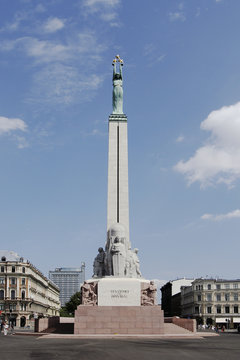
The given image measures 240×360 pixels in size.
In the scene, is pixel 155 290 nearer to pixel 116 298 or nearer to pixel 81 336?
pixel 116 298

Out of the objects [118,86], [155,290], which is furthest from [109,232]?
[118,86]

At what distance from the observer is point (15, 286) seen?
94312 mm

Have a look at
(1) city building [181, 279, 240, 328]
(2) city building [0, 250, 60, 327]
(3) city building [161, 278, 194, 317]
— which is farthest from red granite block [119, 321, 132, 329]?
(3) city building [161, 278, 194, 317]

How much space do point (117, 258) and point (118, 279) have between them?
2292mm

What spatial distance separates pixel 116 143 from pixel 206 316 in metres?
66.8

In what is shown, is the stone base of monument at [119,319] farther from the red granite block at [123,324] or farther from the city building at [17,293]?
the city building at [17,293]

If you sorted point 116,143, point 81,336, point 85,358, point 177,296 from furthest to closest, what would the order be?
point 177,296 → point 116,143 → point 81,336 → point 85,358

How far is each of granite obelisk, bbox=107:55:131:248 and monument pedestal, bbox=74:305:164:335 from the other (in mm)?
9865

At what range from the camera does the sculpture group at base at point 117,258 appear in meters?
37.8

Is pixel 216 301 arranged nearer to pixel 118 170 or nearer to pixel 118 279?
pixel 118 170

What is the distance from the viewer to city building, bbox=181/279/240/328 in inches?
3851

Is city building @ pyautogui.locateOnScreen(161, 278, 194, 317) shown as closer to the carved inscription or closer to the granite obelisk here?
the granite obelisk

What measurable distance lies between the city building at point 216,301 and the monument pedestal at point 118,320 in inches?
2640

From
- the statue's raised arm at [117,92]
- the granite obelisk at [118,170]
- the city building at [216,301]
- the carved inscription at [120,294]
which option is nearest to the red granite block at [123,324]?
the carved inscription at [120,294]
